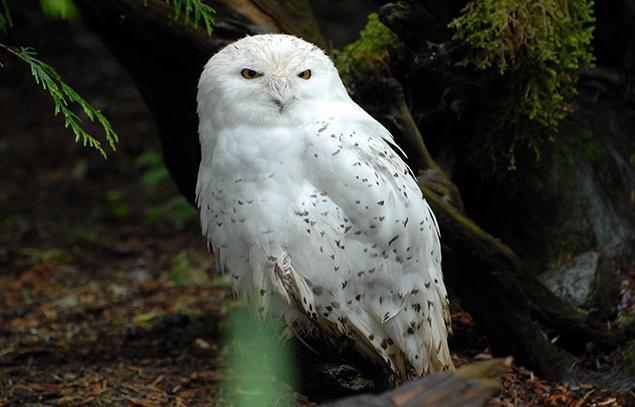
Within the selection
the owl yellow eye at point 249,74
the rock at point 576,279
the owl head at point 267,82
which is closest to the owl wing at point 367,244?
the owl head at point 267,82

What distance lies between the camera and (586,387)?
12.9 feet

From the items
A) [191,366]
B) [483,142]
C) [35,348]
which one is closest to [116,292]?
[35,348]

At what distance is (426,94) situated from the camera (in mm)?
4289

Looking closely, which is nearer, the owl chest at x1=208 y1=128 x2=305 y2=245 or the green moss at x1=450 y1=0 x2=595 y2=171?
the owl chest at x1=208 y1=128 x2=305 y2=245

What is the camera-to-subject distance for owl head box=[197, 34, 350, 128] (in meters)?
3.10

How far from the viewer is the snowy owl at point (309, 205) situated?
3039 mm

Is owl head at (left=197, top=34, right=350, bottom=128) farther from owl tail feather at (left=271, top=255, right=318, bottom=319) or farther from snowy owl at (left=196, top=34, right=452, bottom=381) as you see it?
owl tail feather at (left=271, top=255, right=318, bottom=319)

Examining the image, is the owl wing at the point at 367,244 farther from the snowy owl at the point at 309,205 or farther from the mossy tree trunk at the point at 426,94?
the mossy tree trunk at the point at 426,94

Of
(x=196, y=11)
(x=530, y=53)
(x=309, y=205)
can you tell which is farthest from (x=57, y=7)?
(x=530, y=53)

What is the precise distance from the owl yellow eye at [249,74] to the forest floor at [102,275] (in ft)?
5.36

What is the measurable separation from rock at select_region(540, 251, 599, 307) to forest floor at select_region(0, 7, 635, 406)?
36 cm

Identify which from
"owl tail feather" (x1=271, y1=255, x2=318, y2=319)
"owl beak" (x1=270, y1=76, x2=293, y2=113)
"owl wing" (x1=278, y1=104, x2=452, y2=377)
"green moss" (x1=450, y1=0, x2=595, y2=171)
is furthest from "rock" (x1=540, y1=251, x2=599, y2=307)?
"owl beak" (x1=270, y1=76, x2=293, y2=113)

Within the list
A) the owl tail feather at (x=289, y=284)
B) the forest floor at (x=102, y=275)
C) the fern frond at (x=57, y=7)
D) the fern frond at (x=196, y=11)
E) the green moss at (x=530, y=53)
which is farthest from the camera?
the forest floor at (x=102, y=275)

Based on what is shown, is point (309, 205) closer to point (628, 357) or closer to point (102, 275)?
point (628, 357)
